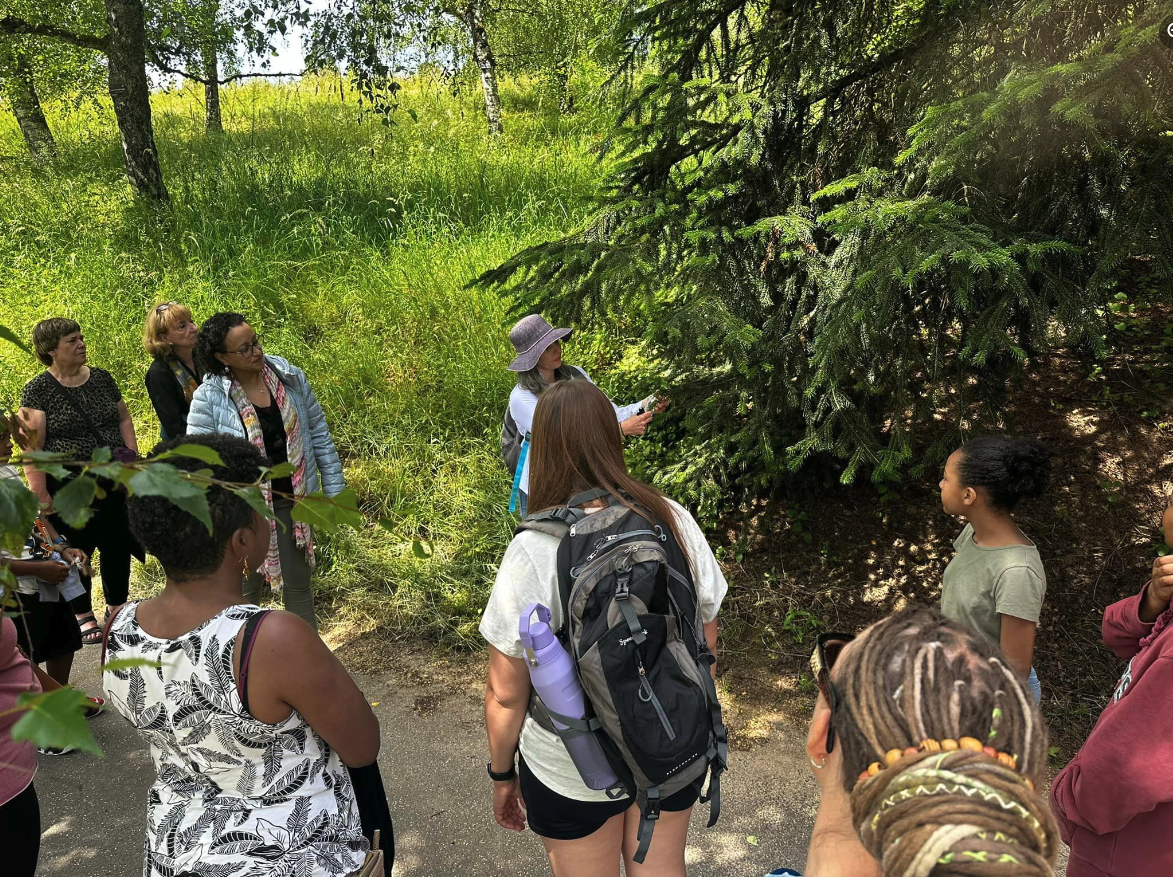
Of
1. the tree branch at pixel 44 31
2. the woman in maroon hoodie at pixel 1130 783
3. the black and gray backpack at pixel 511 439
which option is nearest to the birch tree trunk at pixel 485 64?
the tree branch at pixel 44 31

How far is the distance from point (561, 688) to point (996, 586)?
5.02ft

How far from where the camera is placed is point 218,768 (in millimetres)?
1812

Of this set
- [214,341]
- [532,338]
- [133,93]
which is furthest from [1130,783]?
[133,93]

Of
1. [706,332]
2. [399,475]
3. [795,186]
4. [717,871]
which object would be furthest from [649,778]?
[399,475]

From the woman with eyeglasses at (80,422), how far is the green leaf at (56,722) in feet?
12.2

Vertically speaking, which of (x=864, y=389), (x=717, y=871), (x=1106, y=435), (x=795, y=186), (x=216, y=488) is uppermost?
(x=795, y=186)

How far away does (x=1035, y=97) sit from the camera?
2861 mm

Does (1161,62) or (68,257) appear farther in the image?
(68,257)

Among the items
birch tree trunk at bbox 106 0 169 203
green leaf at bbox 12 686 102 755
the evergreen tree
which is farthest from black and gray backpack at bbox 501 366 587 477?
birch tree trunk at bbox 106 0 169 203

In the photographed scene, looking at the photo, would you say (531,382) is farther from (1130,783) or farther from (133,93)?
(133,93)

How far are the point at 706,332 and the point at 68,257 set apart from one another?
807 cm

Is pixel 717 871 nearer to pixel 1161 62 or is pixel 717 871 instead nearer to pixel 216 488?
pixel 216 488

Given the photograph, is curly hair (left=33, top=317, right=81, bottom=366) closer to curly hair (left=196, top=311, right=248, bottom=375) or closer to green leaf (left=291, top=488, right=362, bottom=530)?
curly hair (left=196, top=311, right=248, bottom=375)

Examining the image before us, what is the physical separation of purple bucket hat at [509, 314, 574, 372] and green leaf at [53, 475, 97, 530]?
9.15 ft
